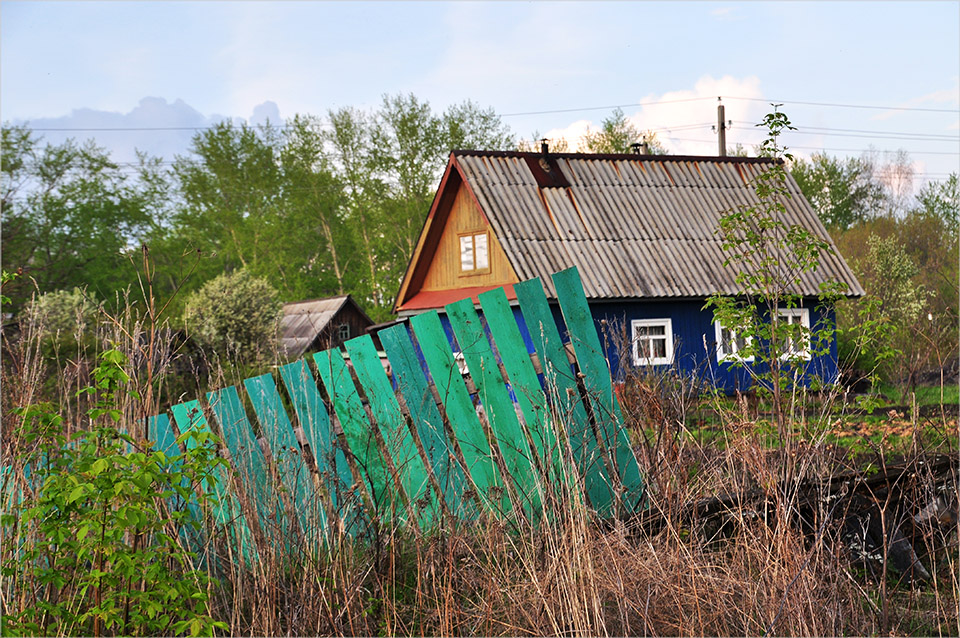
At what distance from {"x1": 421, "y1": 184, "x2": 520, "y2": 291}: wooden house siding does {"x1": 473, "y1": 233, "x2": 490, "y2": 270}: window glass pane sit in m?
0.11

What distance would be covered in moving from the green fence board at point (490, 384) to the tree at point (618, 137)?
32.2 meters

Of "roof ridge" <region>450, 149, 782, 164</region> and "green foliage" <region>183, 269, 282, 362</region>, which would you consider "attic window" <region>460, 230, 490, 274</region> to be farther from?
"green foliage" <region>183, 269, 282, 362</region>

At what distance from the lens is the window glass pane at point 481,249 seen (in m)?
18.3

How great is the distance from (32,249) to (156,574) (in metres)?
29.0

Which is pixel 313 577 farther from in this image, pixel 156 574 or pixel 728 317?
pixel 728 317

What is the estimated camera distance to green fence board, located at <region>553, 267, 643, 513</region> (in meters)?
4.00

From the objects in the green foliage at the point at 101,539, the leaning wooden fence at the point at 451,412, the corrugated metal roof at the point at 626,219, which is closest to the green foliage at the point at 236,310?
the corrugated metal roof at the point at 626,219

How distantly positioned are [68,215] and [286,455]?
3127 cm

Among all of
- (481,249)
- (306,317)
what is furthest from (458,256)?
(306,317)

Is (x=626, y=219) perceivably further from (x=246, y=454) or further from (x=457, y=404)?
(x=246, y=454)

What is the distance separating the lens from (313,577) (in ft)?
10.1

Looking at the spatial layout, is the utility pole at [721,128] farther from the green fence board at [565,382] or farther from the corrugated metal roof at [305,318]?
the green fence board at [565,382]

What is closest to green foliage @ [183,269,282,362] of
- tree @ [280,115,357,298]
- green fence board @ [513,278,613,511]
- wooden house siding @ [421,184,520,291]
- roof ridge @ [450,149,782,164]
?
wooden house siding @ [421,184,520,291]

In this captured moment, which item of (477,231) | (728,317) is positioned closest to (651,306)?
(477,231)
